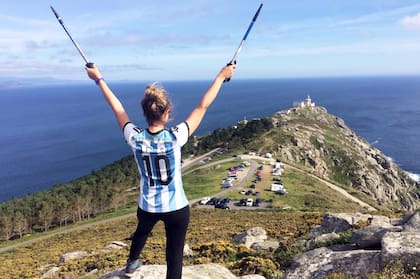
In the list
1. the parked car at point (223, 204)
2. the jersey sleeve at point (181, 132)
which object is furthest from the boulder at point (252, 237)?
the parked car at point (223, 204)

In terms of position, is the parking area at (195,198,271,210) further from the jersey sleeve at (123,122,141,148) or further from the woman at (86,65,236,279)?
the jersey sleeve at (123,122,141,148)

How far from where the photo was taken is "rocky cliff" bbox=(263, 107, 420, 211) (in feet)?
309

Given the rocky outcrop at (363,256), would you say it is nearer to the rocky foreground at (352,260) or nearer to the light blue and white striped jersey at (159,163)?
the rocky foreground at (352,260)

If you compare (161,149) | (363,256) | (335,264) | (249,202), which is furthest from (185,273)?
(249,202)

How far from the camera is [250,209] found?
166 ft

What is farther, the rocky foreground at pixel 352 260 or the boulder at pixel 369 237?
the boulder at pixel 369 237

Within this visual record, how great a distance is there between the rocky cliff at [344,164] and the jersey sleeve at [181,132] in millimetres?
86375

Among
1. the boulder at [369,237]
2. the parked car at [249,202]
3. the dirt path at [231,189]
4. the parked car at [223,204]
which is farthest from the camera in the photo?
the parked car at [249,202]

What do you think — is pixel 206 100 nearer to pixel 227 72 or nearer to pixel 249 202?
pixel 227 72

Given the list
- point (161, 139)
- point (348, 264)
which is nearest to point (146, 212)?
point (161, 139)

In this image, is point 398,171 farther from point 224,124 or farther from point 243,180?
point 224,124

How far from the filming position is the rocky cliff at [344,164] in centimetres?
9406

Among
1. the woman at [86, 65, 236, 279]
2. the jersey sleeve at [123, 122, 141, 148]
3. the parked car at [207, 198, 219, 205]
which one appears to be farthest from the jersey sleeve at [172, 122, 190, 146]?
the parked car at [207, 198, 219, 205]

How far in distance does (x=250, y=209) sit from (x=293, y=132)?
6049 cm
